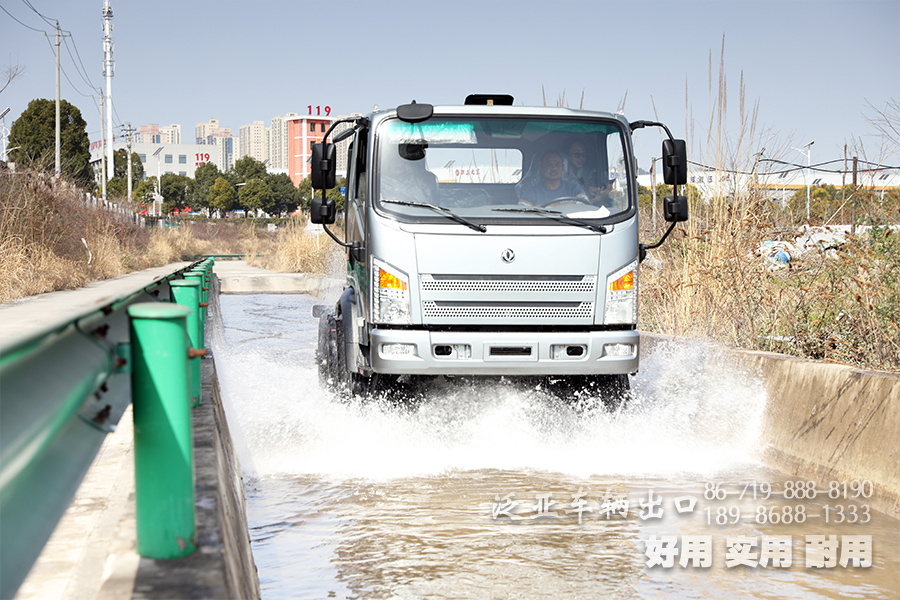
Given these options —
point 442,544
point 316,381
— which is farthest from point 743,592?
point 316,381

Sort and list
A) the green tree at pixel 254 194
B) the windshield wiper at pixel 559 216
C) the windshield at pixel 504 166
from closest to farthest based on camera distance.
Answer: the windshield wiper at pixel 559 216, the windshield at pixel 504 166, the green tree at pixel 254 194

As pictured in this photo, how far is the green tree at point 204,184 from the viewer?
107188 millimetres

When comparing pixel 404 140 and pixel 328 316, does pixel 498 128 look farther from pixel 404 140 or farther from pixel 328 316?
pixel 328 316

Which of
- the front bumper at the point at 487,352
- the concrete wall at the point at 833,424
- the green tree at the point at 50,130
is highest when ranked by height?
the green tree at the point at 50,130

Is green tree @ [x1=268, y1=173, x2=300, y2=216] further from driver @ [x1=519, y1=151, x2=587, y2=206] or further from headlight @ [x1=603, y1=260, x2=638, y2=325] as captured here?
headlight @ [x1=603, y1=260, x2=638, y2=325]

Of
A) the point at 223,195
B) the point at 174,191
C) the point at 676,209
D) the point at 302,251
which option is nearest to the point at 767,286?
the point at 676,209

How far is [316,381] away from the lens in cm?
875

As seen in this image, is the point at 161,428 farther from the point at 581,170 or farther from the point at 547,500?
the point at 581,170

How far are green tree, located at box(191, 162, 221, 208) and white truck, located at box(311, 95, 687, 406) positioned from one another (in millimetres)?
104778

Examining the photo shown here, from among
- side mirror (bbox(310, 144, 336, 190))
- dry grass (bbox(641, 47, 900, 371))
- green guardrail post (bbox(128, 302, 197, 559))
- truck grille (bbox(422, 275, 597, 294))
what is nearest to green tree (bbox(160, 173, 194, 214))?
dry grass (bbox(641, 47, 900, 371))

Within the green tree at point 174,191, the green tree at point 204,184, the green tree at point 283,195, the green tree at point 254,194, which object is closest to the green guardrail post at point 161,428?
the green tree at point 254,194

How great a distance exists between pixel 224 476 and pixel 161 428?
1.16 m

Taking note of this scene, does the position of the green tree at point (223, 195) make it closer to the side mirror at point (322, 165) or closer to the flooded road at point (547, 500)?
the flooded road at point (547, 500)

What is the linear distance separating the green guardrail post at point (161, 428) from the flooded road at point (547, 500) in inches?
66.9
